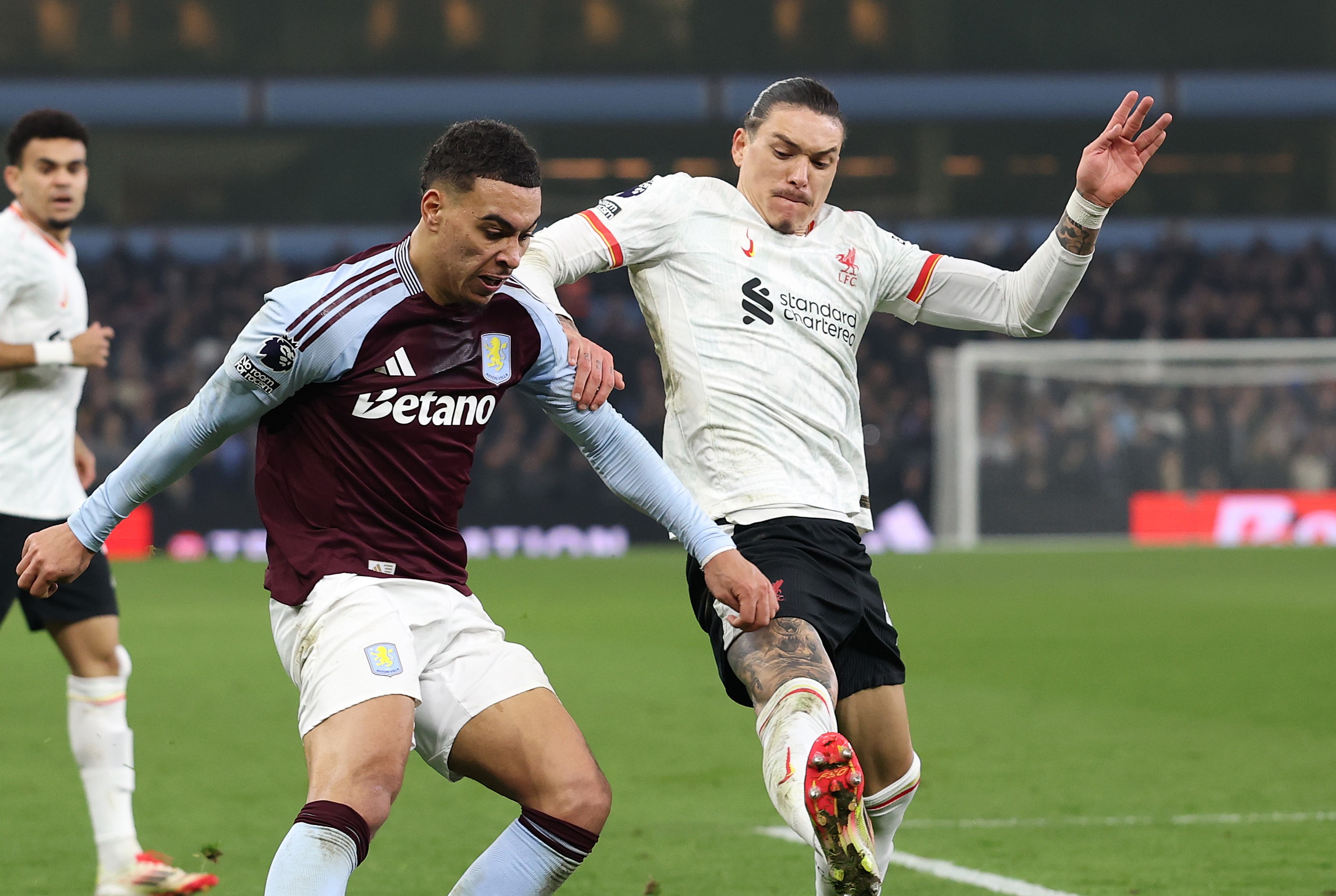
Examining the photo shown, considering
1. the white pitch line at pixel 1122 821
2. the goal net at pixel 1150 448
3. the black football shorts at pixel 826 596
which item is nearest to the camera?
the black football shorts at pixel 826 596

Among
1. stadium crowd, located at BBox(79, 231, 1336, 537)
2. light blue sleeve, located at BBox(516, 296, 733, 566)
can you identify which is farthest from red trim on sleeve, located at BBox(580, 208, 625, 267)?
stadium crowd, located at BBox(79, 231, 1336, 537)

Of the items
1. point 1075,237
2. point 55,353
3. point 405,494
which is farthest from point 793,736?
point 55,353

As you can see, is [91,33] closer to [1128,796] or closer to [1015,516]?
[1015,516]

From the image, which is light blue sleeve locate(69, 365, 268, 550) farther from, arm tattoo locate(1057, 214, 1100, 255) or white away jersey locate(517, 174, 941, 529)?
arm tattoo locate(1057, 214, 1100, 255)

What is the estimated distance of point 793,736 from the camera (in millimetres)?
3838

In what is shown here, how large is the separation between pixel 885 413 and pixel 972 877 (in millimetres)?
18771

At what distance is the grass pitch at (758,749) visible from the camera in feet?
18.8

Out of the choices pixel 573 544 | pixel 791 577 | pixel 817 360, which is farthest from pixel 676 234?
pixel 573 544

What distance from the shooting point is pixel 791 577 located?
4270mm

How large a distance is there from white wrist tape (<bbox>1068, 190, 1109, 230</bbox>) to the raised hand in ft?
0.04

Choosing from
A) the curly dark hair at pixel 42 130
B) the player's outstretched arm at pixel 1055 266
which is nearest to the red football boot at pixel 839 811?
the player's outstretched arm at pixel 1055 266

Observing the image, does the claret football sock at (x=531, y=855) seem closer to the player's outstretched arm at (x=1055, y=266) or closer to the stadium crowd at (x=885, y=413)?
the player's outstretched arm at (x=1055, y=266)

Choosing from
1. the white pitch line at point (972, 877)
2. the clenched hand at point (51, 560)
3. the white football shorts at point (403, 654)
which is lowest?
the white pitch line at point (972, 877)

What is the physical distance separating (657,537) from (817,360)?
58.1 feet
